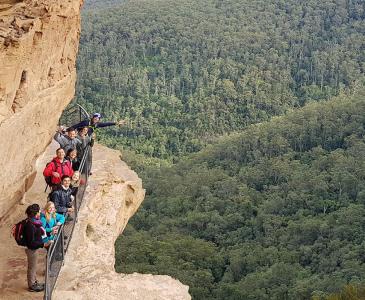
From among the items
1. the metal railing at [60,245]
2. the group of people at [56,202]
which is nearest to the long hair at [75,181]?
the group of people at [56,202]

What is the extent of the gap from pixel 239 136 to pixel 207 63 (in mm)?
53099

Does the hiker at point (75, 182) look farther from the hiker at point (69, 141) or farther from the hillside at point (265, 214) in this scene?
the hillside at point (265, 214)

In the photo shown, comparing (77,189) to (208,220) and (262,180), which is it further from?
(262,180)

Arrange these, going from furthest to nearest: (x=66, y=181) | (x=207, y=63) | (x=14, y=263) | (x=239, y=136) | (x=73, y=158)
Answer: (x=207, y=63) → (x=239, y=136) → (x=73, y=158) → (x=14, y=263) → (x=66, y=181)

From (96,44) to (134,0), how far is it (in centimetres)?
4698

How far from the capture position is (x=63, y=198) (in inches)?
545

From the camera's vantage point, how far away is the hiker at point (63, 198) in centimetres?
1377

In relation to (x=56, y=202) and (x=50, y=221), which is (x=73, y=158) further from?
(x=50, y=221)

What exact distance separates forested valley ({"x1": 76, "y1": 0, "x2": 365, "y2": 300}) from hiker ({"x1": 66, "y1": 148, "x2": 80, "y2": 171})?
971 inches

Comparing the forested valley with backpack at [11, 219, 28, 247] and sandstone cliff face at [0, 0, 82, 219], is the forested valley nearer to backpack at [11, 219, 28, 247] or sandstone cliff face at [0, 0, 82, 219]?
sandstone cliff face at [0, 0, 82, 219]

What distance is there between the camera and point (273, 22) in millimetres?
170125

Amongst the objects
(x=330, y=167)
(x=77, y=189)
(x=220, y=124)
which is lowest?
(x=220, y=124)

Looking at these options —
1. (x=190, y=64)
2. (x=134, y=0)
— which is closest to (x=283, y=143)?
(x=190, y=64)

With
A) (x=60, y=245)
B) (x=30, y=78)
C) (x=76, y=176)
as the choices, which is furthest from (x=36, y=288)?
(x=30, y=78)
